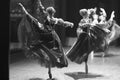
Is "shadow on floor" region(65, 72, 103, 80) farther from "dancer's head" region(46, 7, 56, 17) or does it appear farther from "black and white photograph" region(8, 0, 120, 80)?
"dancer's head" region(46, 7, 56, 17)

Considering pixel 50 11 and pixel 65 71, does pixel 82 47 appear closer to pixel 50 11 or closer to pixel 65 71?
pixel 65 71

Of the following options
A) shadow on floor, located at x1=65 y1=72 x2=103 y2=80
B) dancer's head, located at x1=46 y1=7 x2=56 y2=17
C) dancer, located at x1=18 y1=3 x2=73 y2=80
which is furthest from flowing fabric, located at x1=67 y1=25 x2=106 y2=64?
dancer's head, located at x1=46 y1=7 x2=56 y2=17

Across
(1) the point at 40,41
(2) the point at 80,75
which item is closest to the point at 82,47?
(2) the point at 80,75

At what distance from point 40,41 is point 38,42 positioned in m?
0.03

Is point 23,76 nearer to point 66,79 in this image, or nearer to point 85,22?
point 66,79

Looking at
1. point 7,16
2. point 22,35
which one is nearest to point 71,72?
point 22,35

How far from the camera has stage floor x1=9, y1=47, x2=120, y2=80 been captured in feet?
14.6

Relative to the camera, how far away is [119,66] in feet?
18.3

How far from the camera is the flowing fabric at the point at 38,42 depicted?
3971 millimetres

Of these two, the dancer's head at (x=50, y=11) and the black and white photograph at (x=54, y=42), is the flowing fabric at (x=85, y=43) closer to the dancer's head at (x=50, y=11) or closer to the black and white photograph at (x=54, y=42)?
the black and white photograph at (x=54, y=42)

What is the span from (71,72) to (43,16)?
1265 mm

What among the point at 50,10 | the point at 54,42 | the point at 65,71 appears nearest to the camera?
the point at 50,10

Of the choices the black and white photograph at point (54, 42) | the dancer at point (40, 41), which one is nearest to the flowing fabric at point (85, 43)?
the black and white photograph at point (54, 42)

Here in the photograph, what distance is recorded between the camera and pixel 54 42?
407 centimetres
